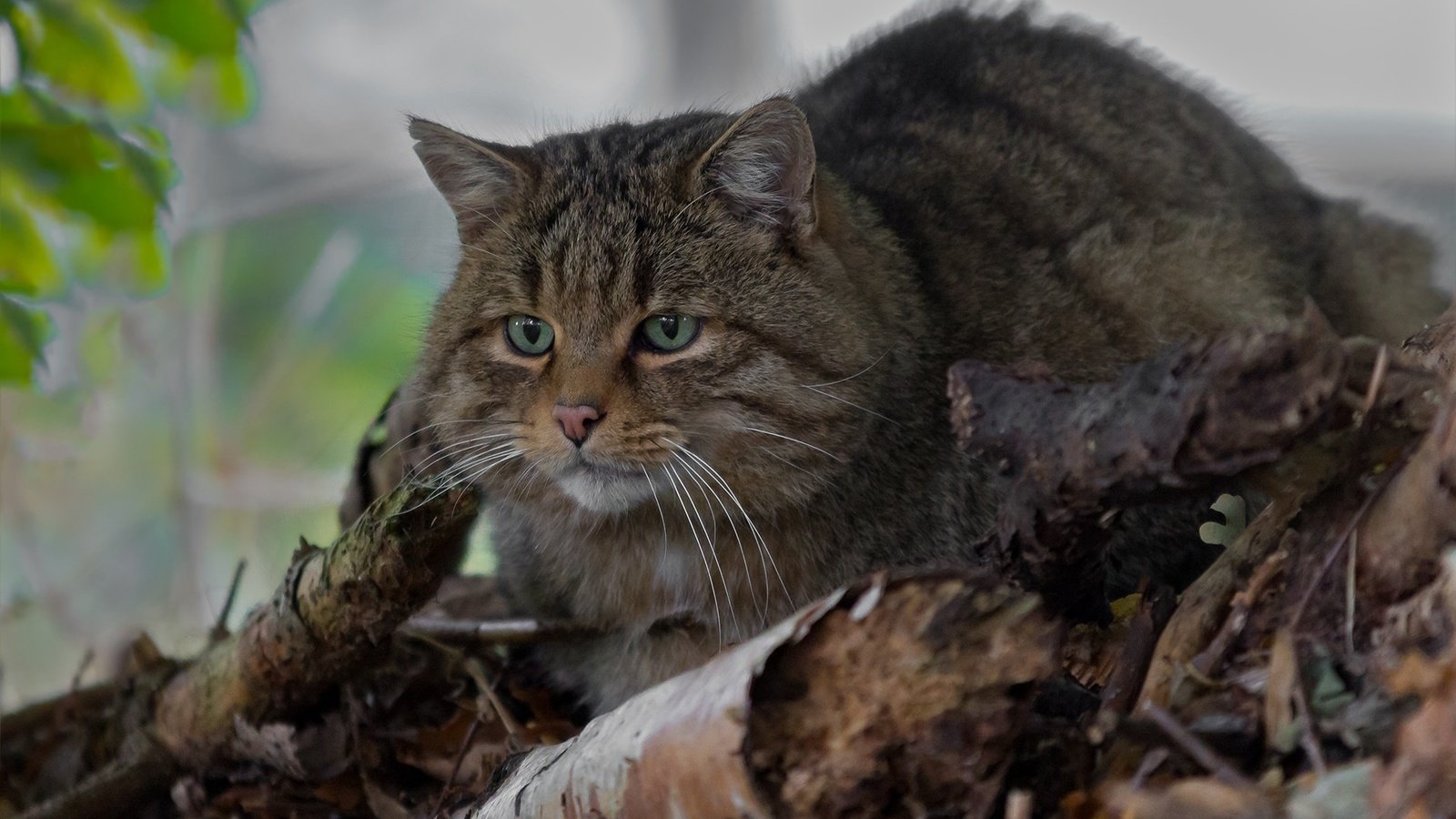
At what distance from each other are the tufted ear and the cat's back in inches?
14.9

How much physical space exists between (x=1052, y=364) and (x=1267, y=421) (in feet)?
3.73

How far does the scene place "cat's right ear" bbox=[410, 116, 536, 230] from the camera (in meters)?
2.37

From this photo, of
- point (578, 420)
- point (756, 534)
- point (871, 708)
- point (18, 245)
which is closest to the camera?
point (871, 708)

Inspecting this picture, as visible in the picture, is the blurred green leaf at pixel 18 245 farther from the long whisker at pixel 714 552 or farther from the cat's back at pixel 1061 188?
the cat's back at pixel 1061 188

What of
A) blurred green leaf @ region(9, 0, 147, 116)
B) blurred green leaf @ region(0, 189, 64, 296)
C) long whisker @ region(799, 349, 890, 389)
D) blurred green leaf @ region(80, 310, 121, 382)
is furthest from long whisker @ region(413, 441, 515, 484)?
blurred green leaf @ region(80, 310, 121, 382)

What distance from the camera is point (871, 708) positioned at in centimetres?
132

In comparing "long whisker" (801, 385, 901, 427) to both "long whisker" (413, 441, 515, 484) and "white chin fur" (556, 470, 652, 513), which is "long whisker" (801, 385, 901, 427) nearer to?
"white chin fur" (556, 470, 652, 513)

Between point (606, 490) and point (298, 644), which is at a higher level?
point (606, 490)

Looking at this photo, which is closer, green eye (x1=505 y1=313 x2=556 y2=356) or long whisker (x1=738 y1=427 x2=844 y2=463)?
long whisker (x1=738 y1=427 x2=844 y2=463)

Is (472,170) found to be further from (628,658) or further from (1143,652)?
(1143,652)

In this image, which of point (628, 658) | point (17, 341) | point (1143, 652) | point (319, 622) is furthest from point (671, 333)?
point (17, 341)

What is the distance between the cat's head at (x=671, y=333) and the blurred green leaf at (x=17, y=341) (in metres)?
0.98

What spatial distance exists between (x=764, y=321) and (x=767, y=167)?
0.28 m

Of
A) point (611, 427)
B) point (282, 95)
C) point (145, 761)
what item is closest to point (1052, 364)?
point (611, 427)
